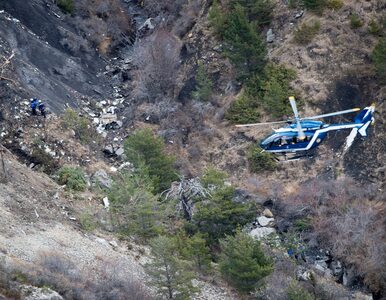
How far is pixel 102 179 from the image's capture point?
119 feet

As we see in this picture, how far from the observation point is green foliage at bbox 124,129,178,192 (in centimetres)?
3478

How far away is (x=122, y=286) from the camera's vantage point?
981 inches

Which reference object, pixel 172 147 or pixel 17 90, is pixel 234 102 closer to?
pixel 172 147

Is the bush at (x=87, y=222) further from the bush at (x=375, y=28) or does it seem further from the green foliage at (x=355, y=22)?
the bush at (x=375, y=28)

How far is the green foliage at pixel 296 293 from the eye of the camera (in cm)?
2656

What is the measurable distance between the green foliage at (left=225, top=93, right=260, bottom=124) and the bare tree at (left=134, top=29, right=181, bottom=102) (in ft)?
18.1

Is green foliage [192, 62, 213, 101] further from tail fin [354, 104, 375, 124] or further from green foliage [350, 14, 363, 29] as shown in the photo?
tail fin [354, 104, 375, 124]

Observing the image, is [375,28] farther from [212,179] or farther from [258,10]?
[212,179]

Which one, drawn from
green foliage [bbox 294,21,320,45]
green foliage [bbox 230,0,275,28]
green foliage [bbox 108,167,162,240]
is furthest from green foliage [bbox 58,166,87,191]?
green foliage [bbox 294,21,320,45]

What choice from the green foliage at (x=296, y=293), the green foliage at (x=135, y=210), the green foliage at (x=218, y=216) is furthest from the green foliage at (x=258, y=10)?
the green foliage at (x=296, y=293)

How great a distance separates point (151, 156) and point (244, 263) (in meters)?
9.37

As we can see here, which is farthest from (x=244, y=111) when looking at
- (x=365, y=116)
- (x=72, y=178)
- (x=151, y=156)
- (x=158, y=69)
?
(x=72, y=178)

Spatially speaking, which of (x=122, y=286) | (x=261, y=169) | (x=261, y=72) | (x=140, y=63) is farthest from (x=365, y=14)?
(x=122, y=286)

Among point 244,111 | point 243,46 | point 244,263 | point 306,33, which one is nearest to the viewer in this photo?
point 244,263
